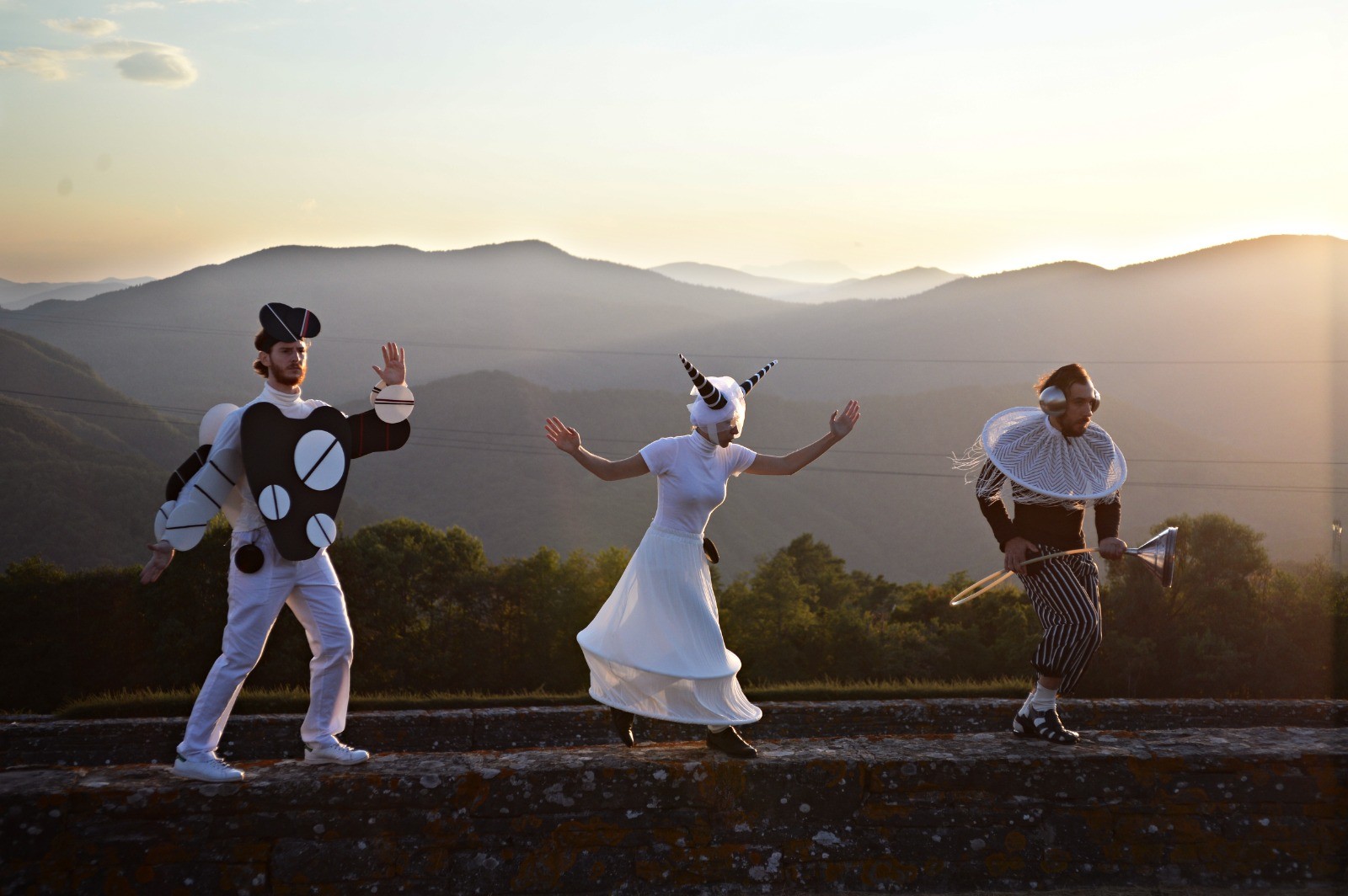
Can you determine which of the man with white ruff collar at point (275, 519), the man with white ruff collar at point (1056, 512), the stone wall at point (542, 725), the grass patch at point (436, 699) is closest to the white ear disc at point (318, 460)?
the man with white ruff collar at point (275, 519)

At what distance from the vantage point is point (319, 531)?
568 cm

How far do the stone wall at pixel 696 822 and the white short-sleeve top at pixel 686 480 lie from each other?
1.36m

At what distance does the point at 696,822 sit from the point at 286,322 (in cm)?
355

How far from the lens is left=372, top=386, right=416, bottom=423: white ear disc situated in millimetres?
6312

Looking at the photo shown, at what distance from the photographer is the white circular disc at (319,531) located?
18.5 ft

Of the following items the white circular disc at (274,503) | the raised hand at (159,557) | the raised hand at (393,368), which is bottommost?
the raised hand at (159,557)

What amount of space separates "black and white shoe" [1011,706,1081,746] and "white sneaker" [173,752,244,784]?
14.4 ft

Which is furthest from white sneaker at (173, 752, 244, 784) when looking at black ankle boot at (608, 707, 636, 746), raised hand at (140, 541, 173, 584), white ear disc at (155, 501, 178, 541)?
black ankle boot at (608, 707, 636, 746)

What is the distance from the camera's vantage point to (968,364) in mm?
176375

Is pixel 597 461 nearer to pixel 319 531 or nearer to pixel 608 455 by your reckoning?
pixel 319 531

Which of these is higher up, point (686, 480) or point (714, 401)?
point (714, 401)

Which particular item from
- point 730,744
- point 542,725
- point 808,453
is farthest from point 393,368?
point 542,725

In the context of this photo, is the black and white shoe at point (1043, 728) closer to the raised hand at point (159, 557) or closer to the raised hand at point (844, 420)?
the raised hand at point (844, 420)

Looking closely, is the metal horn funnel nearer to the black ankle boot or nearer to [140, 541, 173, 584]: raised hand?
the black ankle boot
